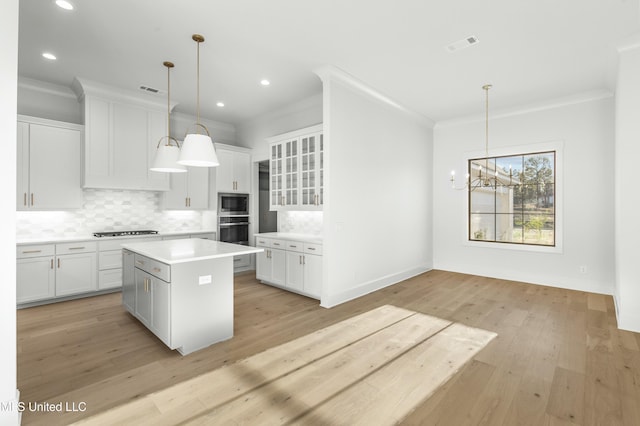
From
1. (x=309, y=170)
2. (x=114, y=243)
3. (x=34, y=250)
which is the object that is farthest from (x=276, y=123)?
(x=34, y=250)

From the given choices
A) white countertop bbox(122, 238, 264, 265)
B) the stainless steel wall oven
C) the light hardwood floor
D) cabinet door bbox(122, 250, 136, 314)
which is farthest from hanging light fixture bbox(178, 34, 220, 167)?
the stainless steel wall oven

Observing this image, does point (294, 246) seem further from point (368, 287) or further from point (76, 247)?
point (76, 247)

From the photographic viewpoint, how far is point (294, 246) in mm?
4664

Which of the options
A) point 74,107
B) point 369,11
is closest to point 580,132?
point 369,11

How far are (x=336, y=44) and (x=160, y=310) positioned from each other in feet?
10.9

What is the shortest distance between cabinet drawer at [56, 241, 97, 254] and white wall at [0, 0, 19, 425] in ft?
9.94

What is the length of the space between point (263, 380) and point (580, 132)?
5848 millimetres

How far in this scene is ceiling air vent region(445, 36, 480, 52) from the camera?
10.8 feet

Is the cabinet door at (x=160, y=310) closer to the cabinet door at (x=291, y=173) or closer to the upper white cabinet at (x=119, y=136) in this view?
the cabinet door at (x=291, y=173)

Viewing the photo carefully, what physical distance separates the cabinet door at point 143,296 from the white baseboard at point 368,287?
207 centimetres

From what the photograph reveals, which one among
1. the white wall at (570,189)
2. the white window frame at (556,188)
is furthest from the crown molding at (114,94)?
the white window frame at (556,188)

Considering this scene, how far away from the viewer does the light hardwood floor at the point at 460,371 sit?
2.09 m

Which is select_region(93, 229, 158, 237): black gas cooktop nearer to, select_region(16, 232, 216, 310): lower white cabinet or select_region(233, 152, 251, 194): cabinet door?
select_region(16, 232, 216, 310): lower white cabinet

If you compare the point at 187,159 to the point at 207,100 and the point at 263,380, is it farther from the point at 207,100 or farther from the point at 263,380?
the point at 207,100
